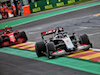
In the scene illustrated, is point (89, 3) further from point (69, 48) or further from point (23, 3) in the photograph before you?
point (69, 48)

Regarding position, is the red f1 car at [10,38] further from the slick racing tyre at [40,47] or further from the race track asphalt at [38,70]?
the race track asphalt at [38,70]

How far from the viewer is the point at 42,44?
11516 mm

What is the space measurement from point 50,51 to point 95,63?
241 cm

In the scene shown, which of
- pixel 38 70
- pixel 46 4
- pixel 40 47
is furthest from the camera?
pixel 46 4

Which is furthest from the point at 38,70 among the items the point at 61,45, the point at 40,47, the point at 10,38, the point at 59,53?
the point at 10,38

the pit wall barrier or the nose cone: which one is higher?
the pit wall barrier

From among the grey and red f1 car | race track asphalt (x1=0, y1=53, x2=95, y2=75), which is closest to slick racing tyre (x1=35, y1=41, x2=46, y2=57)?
the grey and red f1 car

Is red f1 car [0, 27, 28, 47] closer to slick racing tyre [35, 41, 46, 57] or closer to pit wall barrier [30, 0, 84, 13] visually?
slick racing tyre [35, 41, 46, 57]

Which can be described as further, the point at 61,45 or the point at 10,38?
the point at 10,38

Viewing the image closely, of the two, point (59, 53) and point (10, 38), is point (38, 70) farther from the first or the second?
point (10, 38)

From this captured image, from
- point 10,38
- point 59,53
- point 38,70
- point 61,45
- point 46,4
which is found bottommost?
point 10,38

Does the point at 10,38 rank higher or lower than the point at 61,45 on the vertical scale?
lower

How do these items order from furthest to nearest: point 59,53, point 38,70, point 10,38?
1. point 10,38
2. point 59,53
3. point 38,70

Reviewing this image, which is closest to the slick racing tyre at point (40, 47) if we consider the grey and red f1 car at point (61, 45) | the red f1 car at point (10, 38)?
the grey and red f1 car at point (61, 45)
